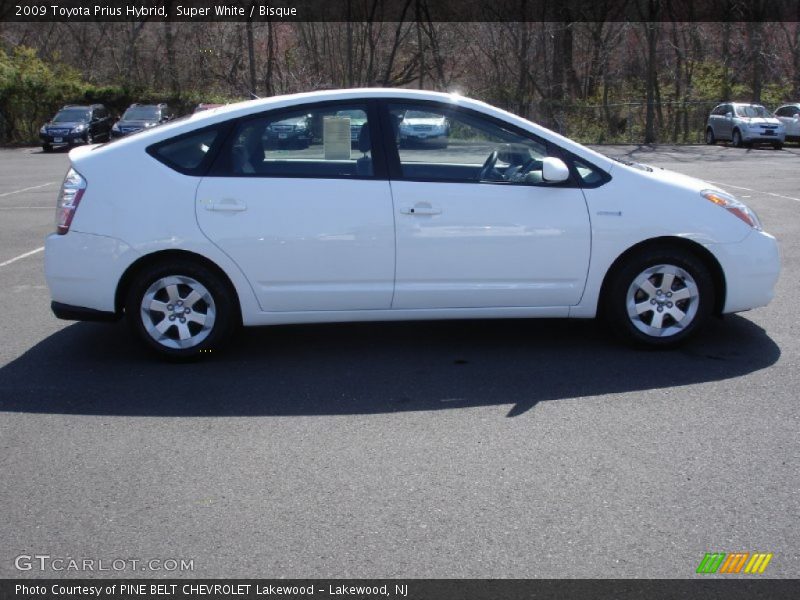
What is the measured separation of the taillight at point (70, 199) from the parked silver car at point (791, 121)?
32349 millimetres

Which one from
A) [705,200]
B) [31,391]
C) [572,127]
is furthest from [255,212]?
[572,127]

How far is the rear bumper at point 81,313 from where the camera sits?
622 centimetres

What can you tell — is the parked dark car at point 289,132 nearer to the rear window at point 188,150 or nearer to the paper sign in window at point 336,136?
the paper sign in window at point 336,136

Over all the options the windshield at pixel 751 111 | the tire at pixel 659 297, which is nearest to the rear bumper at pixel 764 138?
the windshield at pixel 751 111

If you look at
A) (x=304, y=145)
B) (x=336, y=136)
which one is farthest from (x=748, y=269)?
(x=304, y=145)

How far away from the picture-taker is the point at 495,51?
4359cm

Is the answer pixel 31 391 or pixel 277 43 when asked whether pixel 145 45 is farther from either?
pixel 31 391

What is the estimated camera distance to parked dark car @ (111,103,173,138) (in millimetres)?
32688

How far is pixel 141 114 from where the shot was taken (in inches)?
1350

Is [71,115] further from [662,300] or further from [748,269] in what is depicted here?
[748,269]

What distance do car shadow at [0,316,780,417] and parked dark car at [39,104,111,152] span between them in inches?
1133

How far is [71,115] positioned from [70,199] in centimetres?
3115

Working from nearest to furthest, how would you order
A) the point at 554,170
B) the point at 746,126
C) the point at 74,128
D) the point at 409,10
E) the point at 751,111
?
the point at 554,170, the point at 746,126, the point at 751,111, the point at 74,128, the point at 409,10
